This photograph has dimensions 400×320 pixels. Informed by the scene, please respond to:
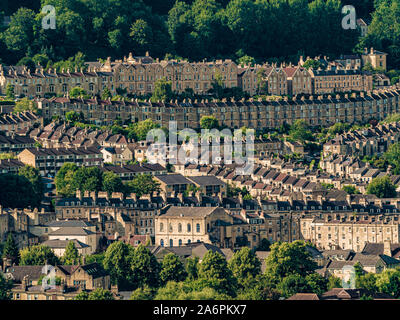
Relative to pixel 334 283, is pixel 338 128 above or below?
above

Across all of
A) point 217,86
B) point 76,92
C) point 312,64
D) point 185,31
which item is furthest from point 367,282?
point 185,31

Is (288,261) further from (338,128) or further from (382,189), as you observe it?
(338,128)

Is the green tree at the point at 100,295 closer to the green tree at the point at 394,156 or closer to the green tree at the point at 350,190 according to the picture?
the green tree at the point at 350,190

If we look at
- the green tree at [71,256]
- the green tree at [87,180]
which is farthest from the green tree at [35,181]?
the green tree at [71,256]

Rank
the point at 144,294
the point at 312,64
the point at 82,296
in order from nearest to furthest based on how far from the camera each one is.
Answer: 1. the point at 82,296
2. the point at 144,294
3. the point at 312,64

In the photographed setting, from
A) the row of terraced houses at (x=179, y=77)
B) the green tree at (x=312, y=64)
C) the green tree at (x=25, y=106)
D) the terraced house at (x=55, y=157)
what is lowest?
the terraced house at (x=55, y=157)

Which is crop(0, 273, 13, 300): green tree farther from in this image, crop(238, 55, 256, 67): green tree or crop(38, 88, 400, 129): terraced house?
crop(238, 55, 256, 67): green tree
